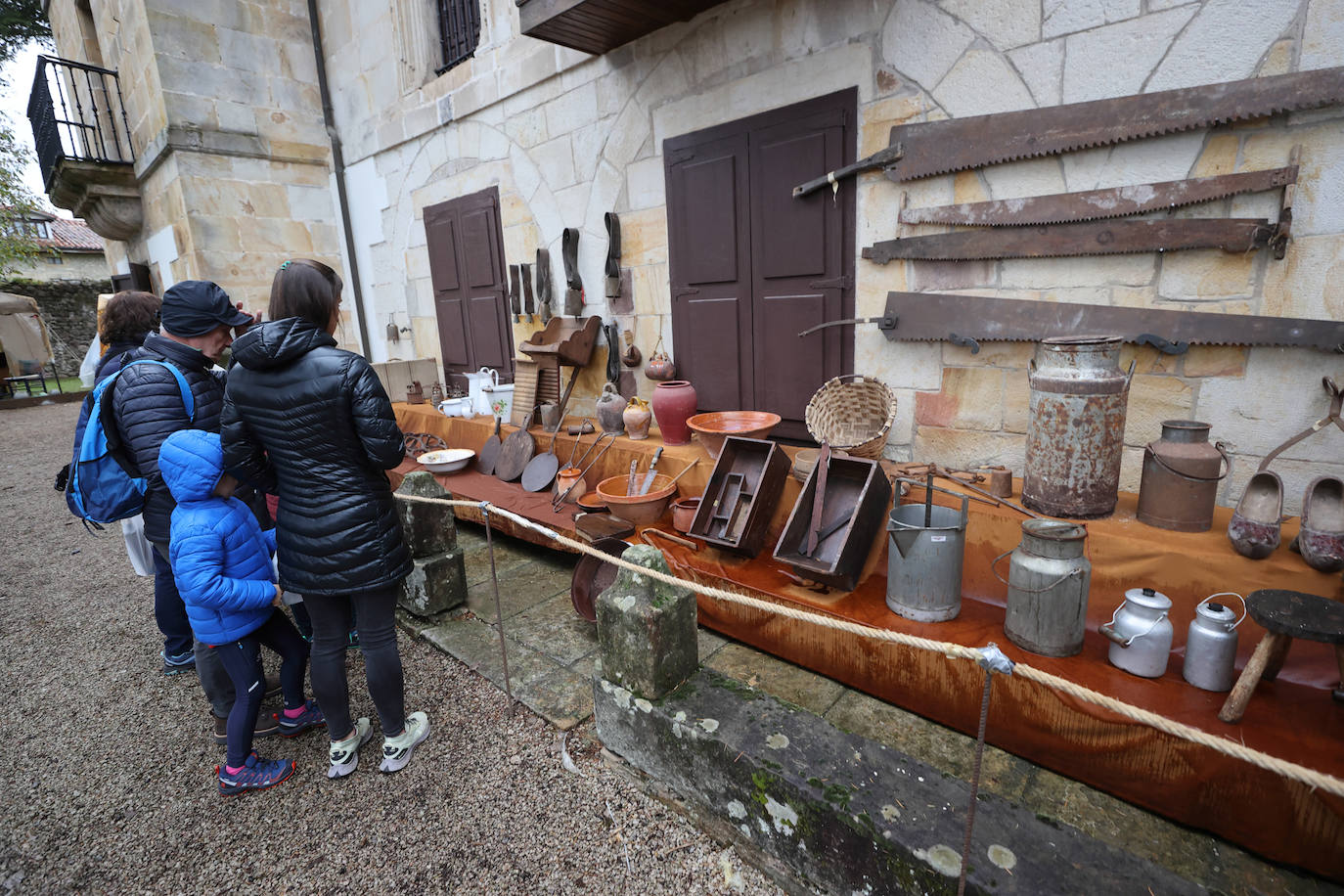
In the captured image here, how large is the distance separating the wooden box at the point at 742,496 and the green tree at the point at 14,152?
62.4 feet

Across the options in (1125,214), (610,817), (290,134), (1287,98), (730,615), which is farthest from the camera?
(290,134)

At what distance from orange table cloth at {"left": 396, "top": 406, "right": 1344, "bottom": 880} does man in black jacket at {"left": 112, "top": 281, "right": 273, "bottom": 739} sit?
2.11 metres

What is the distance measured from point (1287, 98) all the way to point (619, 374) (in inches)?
154

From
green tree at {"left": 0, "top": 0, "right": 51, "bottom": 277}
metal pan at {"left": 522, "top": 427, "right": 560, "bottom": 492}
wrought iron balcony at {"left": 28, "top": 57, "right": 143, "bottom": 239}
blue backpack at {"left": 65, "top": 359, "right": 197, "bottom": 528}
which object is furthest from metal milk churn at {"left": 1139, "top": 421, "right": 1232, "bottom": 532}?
green tree at {"left": 0, "top": 0, "right": 51, "bottom": 277}

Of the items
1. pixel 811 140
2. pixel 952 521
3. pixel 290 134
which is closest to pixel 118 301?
pixel 811 140

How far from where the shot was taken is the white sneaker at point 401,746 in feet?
7.63

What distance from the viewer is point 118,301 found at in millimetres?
2711

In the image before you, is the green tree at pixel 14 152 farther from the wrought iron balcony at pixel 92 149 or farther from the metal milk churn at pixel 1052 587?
the metal milk churn at pixel 1052 587

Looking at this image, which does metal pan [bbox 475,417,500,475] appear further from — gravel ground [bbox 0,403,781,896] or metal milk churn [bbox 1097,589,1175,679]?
metal milk churn [bbox 1097,589,1175,679]

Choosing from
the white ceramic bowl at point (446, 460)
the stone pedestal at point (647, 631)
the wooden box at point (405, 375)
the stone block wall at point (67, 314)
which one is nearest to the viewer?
the stone pedestal at point (647, 631)

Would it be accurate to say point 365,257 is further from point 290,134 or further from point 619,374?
point 619,374

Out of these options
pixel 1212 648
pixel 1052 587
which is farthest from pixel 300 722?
pixel 1212 648

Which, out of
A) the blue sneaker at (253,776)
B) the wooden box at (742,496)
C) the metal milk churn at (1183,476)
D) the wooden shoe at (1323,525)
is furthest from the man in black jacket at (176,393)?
the wooden shoe at (1323,525)

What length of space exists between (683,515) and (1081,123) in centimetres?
263
